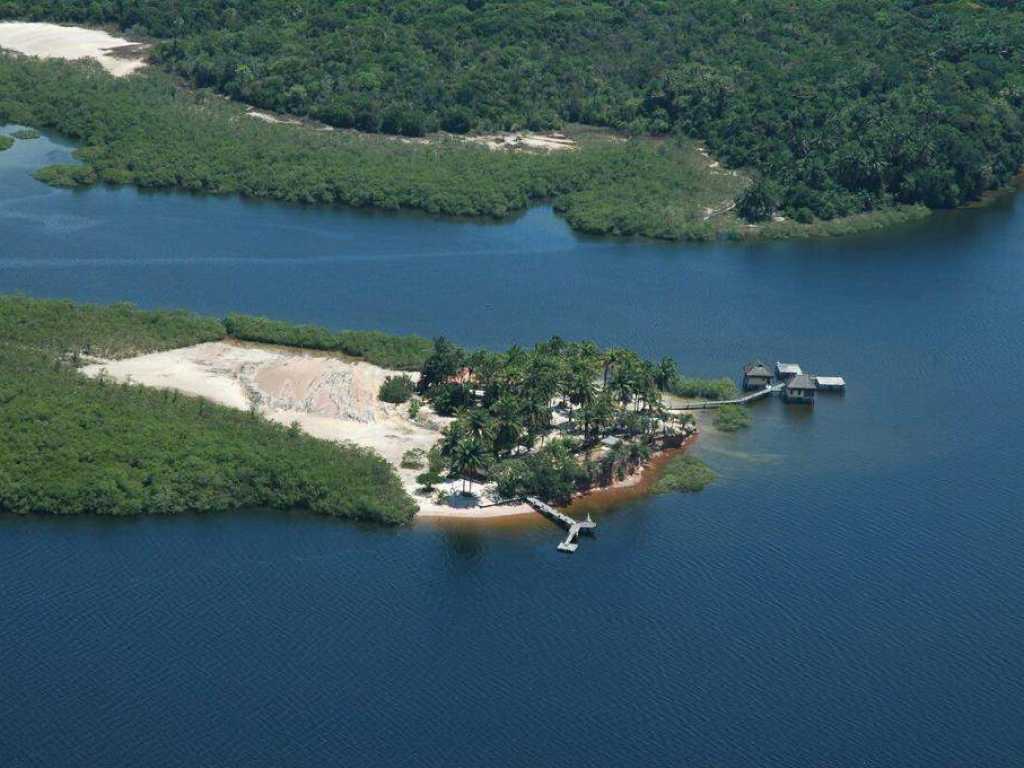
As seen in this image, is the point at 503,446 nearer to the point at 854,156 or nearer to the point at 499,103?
the point at 854,156

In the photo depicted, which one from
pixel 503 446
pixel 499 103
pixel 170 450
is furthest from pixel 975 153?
pixel 170 450

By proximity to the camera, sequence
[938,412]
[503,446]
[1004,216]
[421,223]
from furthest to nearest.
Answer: [1004,216]
[421,223]
[938,412]
[503,446]

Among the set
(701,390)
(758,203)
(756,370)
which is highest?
(758,203)

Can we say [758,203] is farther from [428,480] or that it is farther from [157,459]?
[157,459]

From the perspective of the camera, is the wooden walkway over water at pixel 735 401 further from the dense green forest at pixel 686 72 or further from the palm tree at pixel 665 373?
the dense green forest at pixel 686 72

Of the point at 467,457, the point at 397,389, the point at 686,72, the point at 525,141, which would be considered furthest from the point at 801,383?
the point at 686,72

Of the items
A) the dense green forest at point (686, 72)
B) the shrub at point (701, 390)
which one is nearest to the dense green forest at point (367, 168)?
the dense green forest at point (686, 72)
